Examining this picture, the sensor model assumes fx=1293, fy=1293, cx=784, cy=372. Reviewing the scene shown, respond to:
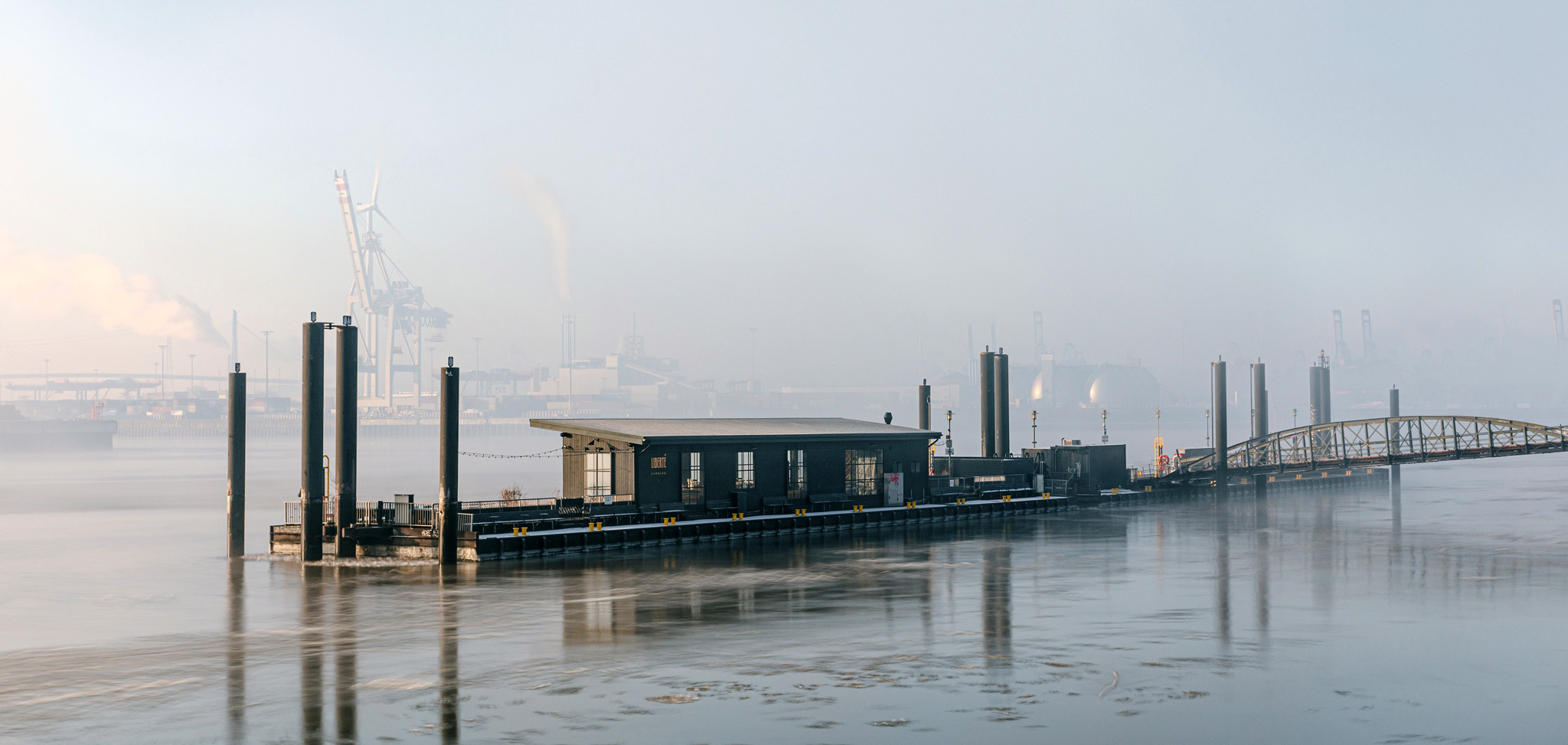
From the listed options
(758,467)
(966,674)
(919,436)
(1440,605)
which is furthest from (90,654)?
(919,436)

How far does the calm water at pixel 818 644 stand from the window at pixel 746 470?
3.71m

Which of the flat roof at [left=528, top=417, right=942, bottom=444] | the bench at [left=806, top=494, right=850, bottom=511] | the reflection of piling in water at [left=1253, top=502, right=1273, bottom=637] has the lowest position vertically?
the reflection of piling in water at [left=1253, top=502, right=1273, bottom=637]

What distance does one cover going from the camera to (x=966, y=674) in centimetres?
2727

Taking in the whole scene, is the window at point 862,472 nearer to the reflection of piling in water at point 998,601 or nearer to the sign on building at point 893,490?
the sign on building at point 893,490

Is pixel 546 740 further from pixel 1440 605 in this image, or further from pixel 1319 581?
pixel 1319 581

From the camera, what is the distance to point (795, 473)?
61562mm

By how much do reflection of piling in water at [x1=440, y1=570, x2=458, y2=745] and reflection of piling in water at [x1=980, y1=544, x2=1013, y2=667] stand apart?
1156 centimetres

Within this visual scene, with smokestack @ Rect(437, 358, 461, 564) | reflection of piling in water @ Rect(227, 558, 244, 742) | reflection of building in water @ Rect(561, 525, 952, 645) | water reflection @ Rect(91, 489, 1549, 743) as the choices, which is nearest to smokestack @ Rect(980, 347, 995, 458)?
water reflection @ Rect(91, 489, 1549, 743)

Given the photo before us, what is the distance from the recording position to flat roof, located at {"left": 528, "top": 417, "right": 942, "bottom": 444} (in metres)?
54.9

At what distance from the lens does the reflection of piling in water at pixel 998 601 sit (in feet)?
102

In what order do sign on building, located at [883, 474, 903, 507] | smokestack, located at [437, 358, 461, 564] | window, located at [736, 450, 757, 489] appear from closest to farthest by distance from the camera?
smokestack, located at [437, 358, 461, 564] → window, located at [736, 450, 757, 489] → sign on building, located at [883, 474, 903, 507]

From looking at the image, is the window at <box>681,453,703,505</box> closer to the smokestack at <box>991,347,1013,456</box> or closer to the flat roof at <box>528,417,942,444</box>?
the flat roof at <box>528,417,942,444</box>

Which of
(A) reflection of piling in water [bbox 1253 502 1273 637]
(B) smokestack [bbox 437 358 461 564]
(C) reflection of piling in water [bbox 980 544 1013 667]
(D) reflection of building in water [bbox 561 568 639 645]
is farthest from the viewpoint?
(B) smokestack [bbox 437 358 461 564]

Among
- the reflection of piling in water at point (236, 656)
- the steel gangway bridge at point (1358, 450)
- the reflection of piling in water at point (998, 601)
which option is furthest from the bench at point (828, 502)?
the steel gangway bridge at point (1358, 450)
